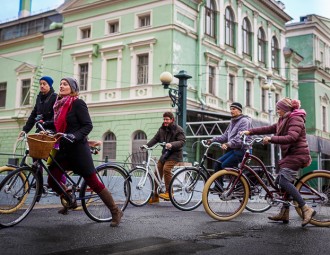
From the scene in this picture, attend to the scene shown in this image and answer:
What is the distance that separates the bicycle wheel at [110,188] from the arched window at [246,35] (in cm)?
2477

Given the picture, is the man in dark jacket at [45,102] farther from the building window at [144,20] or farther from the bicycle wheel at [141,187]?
the building window at [144,20]

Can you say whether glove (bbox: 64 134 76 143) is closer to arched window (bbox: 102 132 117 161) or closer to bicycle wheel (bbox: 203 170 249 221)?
bicycle wheel (bbox: 203 170 249 221)

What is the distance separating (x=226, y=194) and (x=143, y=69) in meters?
19.0

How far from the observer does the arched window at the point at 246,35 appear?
30.0 meters

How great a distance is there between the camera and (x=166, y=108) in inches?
918

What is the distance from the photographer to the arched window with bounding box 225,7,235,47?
28.3 meters

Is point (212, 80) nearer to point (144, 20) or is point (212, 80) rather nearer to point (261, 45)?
point (144, 20)

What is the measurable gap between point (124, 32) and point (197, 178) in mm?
18821

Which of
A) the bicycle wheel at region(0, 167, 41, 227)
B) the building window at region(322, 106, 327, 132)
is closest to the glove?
the bicycle wheel at region(0, 167, 41, 227)

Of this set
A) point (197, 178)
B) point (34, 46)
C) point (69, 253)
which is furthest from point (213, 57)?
point (69, 253)

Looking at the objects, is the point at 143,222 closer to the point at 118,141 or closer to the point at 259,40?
the point at 118,141

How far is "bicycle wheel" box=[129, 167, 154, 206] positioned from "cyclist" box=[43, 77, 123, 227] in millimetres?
2870

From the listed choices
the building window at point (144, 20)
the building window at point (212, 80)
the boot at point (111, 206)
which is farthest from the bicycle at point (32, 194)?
the building window at point (212, 80)

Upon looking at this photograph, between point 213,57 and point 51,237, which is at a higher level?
point 213,57
